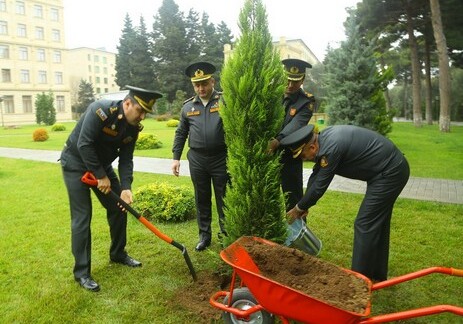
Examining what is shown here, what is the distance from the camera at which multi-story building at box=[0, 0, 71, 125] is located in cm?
5153

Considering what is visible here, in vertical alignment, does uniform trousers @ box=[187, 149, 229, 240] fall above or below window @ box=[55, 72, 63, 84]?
below

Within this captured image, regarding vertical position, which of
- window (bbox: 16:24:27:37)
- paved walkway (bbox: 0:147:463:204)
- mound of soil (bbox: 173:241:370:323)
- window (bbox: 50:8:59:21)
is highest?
window (bbox: 50:8:59:21)

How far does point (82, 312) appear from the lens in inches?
138

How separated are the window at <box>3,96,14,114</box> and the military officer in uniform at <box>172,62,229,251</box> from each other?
177 feet

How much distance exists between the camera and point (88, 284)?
12.9ft

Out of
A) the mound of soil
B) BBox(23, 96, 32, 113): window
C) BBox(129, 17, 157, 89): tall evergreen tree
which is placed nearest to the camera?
the mound of soil

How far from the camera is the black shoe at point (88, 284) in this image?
12.8 feet

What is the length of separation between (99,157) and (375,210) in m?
2.78

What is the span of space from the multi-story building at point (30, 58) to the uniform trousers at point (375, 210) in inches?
2126

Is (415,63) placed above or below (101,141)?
above

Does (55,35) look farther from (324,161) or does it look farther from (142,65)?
(324,161)

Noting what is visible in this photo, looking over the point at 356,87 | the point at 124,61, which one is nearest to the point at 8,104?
the point at 124,61

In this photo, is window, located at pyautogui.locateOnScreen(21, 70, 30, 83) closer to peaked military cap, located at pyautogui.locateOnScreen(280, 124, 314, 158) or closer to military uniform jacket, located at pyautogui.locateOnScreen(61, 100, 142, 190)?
military uniform jacket, located at pyautogui.locateOnScreen(61, 100, 142, 190)

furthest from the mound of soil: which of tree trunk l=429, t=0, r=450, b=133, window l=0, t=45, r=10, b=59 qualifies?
window l=0, t=45, r=10, b=59
